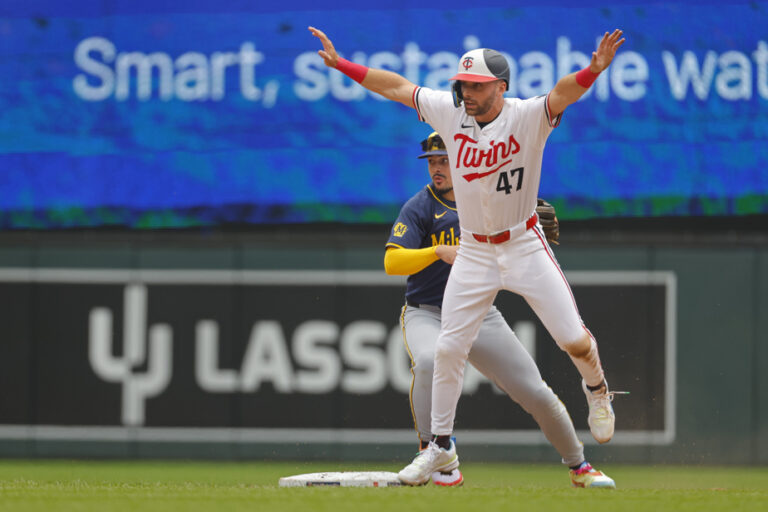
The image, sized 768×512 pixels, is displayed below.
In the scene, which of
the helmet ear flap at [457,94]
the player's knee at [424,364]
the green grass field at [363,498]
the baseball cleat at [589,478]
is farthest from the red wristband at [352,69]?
the baseball cleat at [589,478]

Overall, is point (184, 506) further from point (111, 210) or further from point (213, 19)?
point (213, 19)

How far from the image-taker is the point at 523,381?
16.7 ft

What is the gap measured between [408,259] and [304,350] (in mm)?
2991

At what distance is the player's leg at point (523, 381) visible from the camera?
5.10 m

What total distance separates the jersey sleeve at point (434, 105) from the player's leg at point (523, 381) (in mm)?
1011

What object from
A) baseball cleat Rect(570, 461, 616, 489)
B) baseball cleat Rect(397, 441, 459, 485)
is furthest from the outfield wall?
baseball cleat Rect(397, 441, 459, 485)

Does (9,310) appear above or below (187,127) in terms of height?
below

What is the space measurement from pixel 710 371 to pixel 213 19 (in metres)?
4.82

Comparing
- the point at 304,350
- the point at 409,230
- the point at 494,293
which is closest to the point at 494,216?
the point at 494,293

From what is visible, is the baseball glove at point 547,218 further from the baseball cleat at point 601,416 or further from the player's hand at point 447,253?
the baseball cleat at point 601,416

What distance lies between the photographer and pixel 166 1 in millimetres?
9203

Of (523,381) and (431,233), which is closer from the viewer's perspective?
(523,381)

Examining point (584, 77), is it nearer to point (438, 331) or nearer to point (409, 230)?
point (409, 230)

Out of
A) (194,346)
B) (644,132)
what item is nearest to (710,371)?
(644,132)
